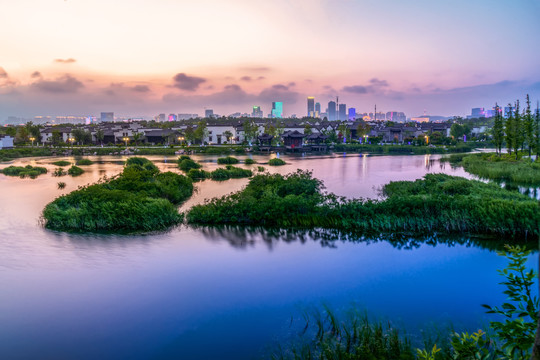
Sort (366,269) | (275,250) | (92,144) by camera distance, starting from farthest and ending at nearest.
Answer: (92,144) → (275,250) → (366,269)

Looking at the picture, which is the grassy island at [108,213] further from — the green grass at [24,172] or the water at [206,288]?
the green grass at [24,172]

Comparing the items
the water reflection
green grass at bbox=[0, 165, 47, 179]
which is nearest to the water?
the water reflection

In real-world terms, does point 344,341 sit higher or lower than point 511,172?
lower

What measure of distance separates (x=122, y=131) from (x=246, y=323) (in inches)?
2468

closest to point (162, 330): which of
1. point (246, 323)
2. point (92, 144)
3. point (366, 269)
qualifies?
point (246, 323)

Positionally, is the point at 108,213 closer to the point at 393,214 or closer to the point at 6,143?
the point at 393,214

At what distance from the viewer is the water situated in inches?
299

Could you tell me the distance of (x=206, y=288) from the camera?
9820 mm

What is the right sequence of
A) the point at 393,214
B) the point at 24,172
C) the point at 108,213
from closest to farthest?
the point at 393,214 < the point at 108,213 < the point at 24,172

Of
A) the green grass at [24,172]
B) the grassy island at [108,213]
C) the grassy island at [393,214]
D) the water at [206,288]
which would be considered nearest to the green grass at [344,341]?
the water at [206,288]

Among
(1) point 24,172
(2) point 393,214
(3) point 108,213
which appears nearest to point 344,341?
(2) point 393,214

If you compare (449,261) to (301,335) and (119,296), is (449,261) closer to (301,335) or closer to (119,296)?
(301,335)

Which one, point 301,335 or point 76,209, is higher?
point 76,209

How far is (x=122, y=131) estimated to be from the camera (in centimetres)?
6512
